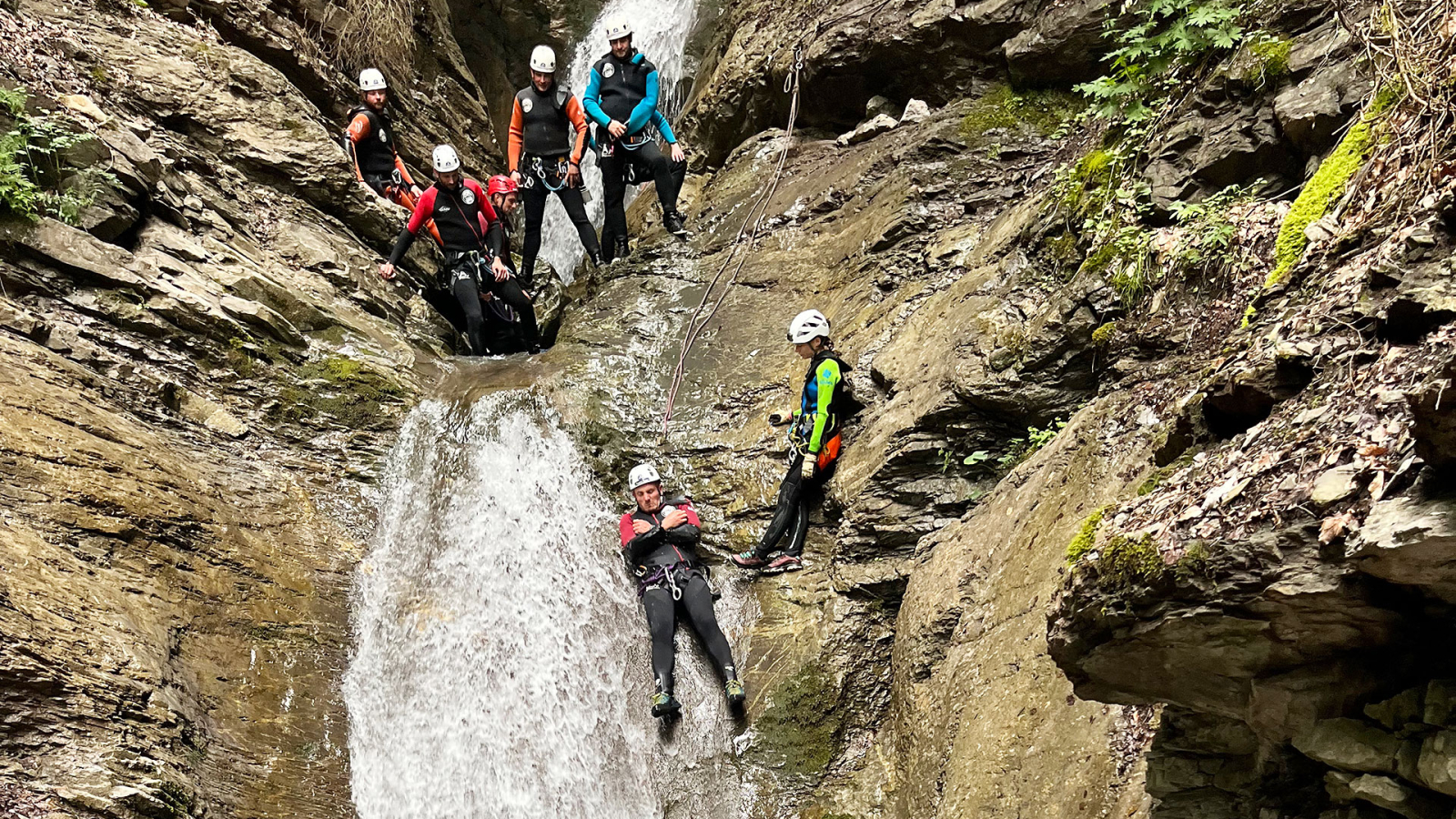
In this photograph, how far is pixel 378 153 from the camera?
1211 centimetres

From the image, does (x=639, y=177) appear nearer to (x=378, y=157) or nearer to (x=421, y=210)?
(x=421, y=210)

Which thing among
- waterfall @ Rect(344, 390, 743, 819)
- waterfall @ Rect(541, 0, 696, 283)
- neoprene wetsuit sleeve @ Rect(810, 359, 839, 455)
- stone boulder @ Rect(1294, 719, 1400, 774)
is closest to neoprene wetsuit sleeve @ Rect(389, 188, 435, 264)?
waterfall @ Rect(344, 390, 743, 819)

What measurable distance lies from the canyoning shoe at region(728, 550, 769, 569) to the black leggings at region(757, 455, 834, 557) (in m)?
0.05

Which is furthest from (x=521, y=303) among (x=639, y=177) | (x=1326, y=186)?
(x=1326, y=186)

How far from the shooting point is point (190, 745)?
19.9ft

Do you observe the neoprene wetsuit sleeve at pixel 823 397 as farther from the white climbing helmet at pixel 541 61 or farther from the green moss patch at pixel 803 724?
the white climbing helmet at pixel 541 61

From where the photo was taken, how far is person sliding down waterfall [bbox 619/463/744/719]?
720 cm

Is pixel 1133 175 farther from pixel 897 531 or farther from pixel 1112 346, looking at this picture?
pixel 897 531

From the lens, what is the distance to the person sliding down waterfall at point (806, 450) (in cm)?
788

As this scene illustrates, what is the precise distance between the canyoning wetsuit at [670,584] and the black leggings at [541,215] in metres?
4.92

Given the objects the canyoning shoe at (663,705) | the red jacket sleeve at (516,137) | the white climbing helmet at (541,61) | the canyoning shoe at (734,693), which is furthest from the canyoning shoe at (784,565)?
the white climbing helmet at (541,61)

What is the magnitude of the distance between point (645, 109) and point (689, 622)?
641 cm

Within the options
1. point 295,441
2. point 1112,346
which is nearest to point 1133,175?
point 1112,346

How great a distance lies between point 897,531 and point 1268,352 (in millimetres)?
4086
